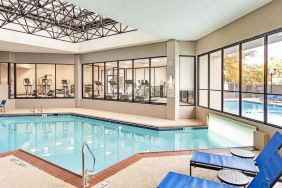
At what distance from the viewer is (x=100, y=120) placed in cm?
1041

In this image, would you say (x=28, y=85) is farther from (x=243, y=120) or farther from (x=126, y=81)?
(x=243, y=120)

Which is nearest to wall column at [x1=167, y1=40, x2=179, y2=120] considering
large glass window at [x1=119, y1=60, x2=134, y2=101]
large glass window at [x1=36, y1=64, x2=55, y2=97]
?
large glass window at [x1=119, y1=60, x2=134, y2=101]

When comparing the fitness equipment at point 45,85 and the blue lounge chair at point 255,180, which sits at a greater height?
the fitness equipment at point 45,85

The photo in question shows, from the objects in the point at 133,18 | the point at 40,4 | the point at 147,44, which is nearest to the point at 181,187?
the point at 133,18

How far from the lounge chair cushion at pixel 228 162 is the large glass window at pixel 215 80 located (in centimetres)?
476

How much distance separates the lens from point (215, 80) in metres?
8.85

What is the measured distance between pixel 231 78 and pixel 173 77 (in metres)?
2.56

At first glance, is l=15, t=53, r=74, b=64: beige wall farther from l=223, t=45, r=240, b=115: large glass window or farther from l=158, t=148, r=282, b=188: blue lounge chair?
l=158, t=148, r=282, b=188: blue lounge chair

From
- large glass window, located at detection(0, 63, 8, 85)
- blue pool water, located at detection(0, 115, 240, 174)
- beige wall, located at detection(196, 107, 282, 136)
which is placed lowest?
blue pool water, located at detection(0, 115, 240, 174)

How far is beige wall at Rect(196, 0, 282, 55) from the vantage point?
198 inches

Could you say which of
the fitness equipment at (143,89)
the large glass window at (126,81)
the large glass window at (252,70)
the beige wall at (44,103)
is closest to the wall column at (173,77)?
the fitness equipment at (143,89)

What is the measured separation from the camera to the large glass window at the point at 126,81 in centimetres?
1183

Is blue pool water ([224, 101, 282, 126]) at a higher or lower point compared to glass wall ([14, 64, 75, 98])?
lower

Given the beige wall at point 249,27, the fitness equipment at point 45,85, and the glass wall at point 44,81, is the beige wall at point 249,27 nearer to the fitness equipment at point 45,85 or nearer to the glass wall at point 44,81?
the glass wall at point 44,81
